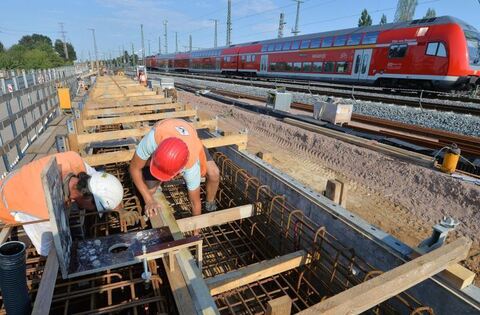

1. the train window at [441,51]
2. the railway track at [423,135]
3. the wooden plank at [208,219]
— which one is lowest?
the wooden plank at [208,219]

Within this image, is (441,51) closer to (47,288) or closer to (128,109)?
(128,109)

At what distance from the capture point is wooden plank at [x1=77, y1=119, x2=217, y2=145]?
479cm

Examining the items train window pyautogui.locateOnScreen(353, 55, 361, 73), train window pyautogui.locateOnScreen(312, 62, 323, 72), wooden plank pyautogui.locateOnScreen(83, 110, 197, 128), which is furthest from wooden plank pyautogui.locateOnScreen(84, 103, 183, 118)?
train window pyautogui.locateOnScreen(312, 62, 323, 72)

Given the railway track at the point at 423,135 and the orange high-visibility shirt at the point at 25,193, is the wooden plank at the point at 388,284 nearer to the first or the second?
the orange high-visibility shirt at the point at 25,193

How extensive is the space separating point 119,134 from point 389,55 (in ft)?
44.6

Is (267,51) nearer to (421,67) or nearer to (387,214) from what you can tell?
(421,67)

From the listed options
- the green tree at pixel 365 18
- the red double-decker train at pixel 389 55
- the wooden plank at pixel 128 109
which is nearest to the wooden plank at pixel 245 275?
the wooden plank at pixel 128 109

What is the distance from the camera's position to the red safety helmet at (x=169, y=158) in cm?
283

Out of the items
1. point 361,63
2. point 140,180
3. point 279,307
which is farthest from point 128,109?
point 361,63

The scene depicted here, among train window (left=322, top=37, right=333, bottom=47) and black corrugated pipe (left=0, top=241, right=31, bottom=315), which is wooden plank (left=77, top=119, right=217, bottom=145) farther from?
train window (left=322, top=37, right=333, bottom=47)

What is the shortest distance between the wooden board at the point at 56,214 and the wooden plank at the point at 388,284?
1.75 m

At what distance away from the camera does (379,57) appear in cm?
1455

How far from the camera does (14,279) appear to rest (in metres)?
1.87

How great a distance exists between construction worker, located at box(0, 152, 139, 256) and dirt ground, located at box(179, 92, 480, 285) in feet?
11.3
